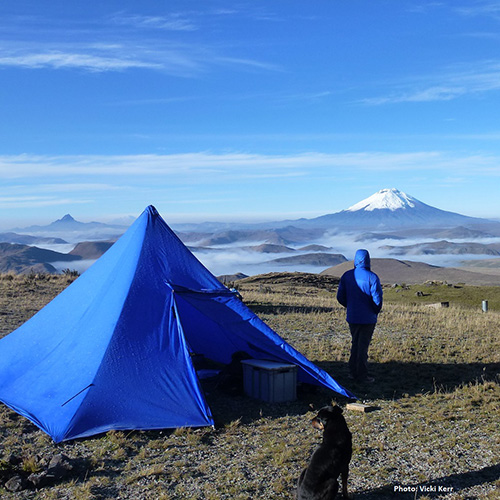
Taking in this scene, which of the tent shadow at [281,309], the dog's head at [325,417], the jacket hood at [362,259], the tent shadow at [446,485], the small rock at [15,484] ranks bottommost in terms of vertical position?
the tent shadow at [446,485]

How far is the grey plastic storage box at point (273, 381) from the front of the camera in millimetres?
8500

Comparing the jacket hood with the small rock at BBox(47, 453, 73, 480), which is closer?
the small rock at BBox(47, 453, 73, 480)

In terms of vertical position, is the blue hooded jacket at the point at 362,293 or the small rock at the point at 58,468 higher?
the blue hooded jacket at the point at 362,293

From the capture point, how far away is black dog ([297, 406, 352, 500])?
495 cm

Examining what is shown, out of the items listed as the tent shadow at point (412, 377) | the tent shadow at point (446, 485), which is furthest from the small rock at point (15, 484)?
the tent shadow at point (412, 377)

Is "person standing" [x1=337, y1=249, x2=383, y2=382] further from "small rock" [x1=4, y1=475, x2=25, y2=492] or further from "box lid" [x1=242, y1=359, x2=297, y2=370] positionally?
"small rock" [x1=4, y1=475, x2=25, y2=492]

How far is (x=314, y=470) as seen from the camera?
503cm

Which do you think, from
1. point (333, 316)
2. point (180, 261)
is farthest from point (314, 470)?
point (333, 316)

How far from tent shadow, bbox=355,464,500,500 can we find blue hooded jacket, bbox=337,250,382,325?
145 inches

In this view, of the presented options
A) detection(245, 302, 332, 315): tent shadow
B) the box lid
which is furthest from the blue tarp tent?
detection(245, 302, 332, 315): tent shadow

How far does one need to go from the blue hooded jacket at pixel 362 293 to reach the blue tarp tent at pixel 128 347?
140 cm

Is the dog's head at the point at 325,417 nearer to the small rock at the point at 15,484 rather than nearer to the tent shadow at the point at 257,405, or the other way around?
the tent shadow at the point at 257,405

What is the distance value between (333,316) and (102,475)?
12254 mm

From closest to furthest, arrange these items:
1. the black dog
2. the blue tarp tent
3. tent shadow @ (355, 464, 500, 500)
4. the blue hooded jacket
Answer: the black dog, tent shadow @ (355, 464, 500, 500), the blue tarp tent, the blue hooded jacket
